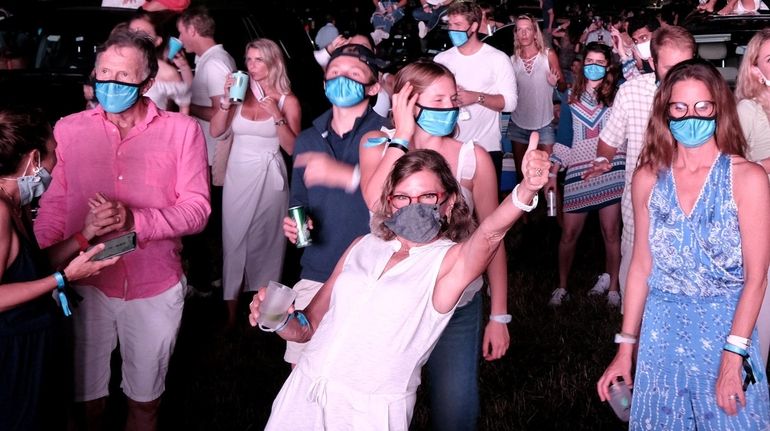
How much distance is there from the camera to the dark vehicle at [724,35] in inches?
454

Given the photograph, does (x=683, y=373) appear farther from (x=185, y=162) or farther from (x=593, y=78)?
(x=593, y=78)

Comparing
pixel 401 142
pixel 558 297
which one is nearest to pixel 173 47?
pixel 558 297

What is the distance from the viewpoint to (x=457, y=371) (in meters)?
3.80

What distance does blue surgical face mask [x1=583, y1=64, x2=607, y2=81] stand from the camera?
684cm

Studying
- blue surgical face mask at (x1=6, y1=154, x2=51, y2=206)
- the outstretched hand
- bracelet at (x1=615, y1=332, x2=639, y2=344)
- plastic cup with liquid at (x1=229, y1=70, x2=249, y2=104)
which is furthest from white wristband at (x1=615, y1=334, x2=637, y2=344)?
plastic cup with liquid at (x1=229, y1=70, x2=249, y2=104)

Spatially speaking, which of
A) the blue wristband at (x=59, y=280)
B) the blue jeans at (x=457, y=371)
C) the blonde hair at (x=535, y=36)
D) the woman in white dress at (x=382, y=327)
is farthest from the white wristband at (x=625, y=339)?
the blonde hair at (x=535, y=36)

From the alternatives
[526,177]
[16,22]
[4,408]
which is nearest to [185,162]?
[4,408]

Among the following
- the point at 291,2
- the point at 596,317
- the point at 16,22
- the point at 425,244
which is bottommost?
the point at 596,317

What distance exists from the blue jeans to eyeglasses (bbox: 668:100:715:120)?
40.5 inches

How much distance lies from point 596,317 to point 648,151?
10.4ft

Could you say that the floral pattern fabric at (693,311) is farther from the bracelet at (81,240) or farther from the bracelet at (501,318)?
the bracelet at (81,240)

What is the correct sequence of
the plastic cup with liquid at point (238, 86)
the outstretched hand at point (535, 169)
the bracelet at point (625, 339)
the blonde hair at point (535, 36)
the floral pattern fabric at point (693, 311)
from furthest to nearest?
the blonde hair at point (535, 36), the plastic cup with liquid at point (238, 86), the bracelet at point (625, 339), the floral pattern fabric at point (693, 311), the outstretched hand at point (535, 169)

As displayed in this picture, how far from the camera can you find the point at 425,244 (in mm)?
3225

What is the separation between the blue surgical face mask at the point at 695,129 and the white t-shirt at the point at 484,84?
3.21 m
